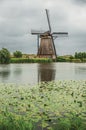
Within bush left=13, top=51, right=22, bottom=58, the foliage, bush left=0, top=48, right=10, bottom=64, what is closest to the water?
bush left=0, top=48, right=10, bottom=64

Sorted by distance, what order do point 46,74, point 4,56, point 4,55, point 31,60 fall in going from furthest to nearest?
1. point 31,60
2. point 4,56
3. point 4,55
4. point 46,74

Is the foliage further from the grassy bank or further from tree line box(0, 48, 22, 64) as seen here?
the grassy bank

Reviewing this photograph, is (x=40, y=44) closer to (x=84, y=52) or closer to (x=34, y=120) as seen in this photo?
(x=84, y=52)

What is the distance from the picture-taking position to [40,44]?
67.8 metres

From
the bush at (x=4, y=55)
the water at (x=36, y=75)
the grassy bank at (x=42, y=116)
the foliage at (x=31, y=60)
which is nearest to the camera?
the grassy bank at (x=42, y=116)

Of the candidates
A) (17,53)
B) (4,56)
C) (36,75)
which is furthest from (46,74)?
(17,53)

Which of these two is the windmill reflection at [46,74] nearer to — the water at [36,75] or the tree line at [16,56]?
the water at [36,75]

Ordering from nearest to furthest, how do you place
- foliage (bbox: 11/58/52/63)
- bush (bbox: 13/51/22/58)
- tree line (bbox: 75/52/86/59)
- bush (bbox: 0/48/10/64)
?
bush (bbox: 0/48/10/64), foliage (bbox: 11/58/52/63), bush (bbox: 13/51/22/58), tree line (bbox: 75/52/86/59)

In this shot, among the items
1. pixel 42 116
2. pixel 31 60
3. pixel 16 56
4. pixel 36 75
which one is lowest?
pixel 36 75

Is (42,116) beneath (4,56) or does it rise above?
beneath

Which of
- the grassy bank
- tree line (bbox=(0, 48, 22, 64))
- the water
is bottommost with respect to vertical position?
the water

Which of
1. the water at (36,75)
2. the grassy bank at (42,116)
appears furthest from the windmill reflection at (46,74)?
the grassy bank at (42,116)

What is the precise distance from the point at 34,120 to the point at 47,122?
49 centimetres

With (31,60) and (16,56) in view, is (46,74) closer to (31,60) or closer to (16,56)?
(31,60)
